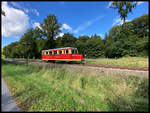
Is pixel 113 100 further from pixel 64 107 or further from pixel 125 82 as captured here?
pixel 64 107

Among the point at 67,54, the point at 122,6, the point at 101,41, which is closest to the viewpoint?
the point at 67,54

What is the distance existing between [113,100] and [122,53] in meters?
21.6

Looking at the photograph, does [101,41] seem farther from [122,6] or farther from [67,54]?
[67,54]

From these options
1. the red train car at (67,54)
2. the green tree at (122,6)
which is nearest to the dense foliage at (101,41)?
the green tree at (122,6)

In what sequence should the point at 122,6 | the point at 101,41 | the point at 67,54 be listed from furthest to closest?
the point at 101,41 < the point at 122,6 < the point at 67,54

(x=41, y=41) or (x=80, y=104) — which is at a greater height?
(x=41, y=41)

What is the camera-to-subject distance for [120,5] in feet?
71.6

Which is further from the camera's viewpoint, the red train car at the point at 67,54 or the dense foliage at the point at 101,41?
the dense foliage at the point at 101,41

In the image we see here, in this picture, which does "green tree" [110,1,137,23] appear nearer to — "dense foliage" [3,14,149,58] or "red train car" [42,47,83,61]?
"dense foliage" [3,14,149,58]

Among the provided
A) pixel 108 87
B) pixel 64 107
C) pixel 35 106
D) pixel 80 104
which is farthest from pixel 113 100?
pixel 35 106

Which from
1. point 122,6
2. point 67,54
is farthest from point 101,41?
point 67,54

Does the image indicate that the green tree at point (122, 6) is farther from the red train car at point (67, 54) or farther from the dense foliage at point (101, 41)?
the red train car at point (67, 54)

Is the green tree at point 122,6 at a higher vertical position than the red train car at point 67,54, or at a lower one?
higher

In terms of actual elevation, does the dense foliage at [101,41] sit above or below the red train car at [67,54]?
above
